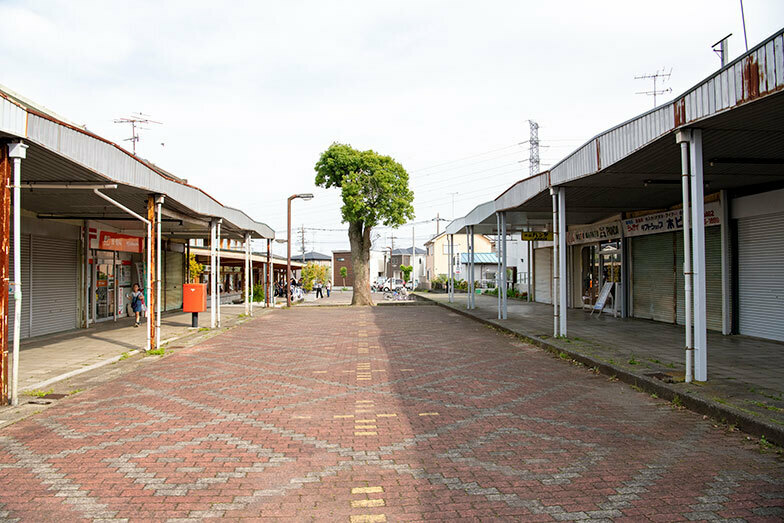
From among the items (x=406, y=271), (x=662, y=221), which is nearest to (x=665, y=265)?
(x=662, y=221)

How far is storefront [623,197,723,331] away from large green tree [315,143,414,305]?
43.8 ft

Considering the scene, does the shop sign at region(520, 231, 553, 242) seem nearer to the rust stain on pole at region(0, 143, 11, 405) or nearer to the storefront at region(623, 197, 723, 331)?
the storefront at region(623, 197, 723, 331)

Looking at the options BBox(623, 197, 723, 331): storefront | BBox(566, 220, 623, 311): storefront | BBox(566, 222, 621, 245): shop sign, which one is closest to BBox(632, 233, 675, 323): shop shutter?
BBox(623, 197, 723, 331): storefront

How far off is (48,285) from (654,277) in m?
15.7

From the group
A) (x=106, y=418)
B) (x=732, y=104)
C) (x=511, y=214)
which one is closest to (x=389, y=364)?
(x=106, y=418)

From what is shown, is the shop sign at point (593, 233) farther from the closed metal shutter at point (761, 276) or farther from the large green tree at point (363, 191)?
the large green tree at point (363, 191)

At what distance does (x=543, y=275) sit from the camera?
83.0 feet

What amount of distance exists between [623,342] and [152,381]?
27.5 feet

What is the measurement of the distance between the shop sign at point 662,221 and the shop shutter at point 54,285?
15.3m

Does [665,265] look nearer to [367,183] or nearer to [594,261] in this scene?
[594,261]

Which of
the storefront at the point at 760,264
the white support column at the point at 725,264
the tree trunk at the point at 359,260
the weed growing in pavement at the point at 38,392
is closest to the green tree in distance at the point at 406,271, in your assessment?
the tree trunk at the point at 359,260

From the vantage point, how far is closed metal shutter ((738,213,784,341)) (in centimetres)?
1069

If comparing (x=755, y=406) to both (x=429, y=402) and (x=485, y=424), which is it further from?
(x=429, y=402)

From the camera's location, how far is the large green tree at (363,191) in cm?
2773
